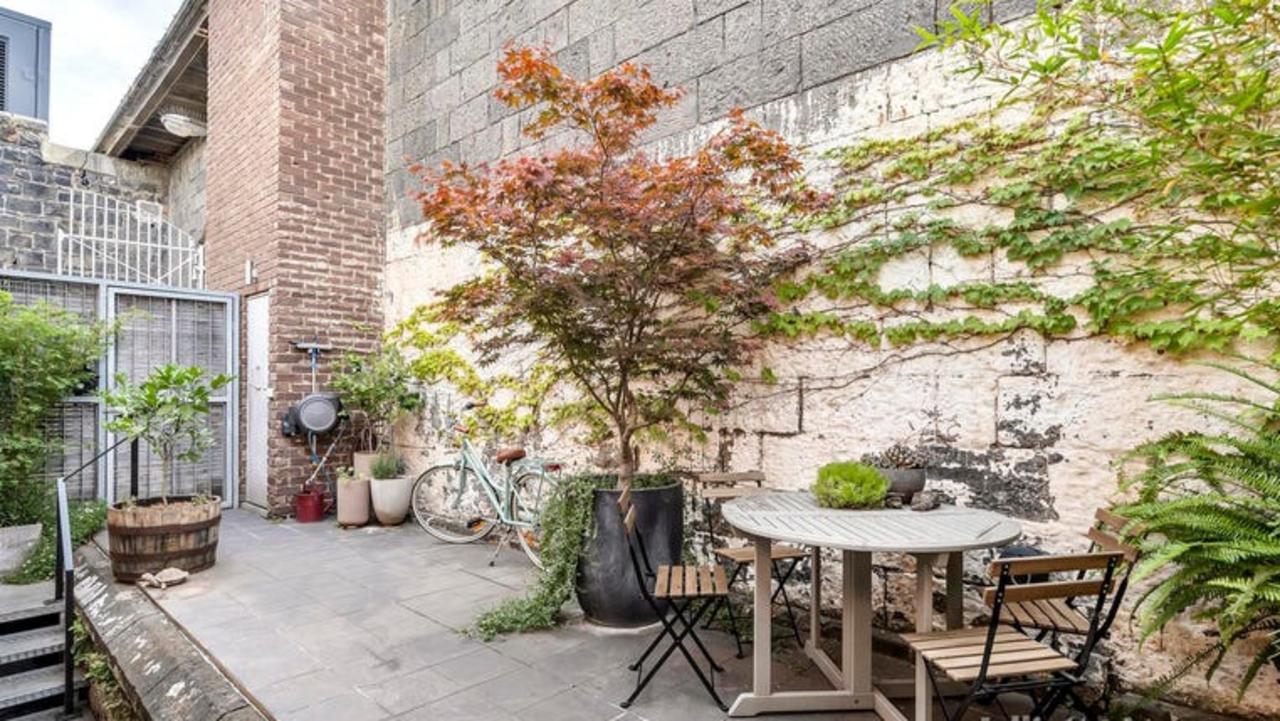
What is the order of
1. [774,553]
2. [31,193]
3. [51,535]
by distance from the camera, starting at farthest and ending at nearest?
[31,193], [51,535], [774,553]

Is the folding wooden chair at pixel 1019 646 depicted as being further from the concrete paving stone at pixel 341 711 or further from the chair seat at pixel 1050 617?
the concrete paving stone at pixel 341 711

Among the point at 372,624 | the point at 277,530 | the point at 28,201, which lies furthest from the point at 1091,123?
the point at 28,201

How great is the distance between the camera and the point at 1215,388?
7.52 feet

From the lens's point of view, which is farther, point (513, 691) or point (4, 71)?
point (4, 71)

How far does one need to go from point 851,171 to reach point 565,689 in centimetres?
273

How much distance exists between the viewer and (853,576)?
2.36m

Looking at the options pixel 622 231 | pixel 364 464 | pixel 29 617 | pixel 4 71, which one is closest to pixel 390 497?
pixel 364 464

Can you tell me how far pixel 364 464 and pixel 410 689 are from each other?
343 centimetres

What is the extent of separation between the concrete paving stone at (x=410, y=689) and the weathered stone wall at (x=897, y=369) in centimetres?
180

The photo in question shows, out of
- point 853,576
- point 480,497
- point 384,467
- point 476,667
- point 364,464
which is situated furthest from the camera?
point 364,464

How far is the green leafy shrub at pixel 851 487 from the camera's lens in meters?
2.47

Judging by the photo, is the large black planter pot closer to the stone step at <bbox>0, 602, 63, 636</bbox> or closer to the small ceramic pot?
the small ceramic pot

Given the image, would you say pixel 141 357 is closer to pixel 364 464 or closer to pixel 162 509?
pixel 364 464

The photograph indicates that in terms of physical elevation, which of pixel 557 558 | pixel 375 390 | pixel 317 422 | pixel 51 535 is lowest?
pixel 51 535
